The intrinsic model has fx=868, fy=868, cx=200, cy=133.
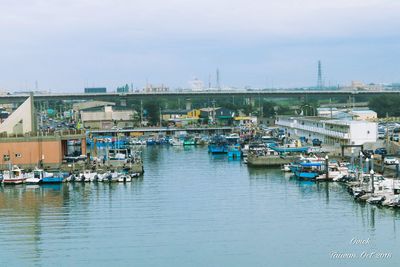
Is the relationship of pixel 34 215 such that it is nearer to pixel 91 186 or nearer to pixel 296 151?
pixel 91 186

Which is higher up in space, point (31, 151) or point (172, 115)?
point (172, 115)

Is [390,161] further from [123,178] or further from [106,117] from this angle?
[106,117]

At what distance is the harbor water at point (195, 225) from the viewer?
7699 millimetres

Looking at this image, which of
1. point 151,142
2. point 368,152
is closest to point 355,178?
point 368,152

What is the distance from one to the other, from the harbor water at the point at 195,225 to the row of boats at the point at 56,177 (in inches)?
10.4

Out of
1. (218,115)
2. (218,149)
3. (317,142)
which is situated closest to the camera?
(317,142)

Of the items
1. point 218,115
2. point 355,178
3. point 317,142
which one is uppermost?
point 218,115

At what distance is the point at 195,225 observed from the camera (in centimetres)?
918

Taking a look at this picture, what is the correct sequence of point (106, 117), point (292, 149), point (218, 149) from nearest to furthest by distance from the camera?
point (292, 149)
point (218, 149)
point (106, 117)

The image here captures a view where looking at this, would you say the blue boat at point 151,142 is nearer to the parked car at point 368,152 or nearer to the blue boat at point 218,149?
Answer: the blue boat at point 218,149

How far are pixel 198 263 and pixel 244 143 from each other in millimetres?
11830

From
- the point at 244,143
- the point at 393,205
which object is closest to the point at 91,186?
the point at 393,205

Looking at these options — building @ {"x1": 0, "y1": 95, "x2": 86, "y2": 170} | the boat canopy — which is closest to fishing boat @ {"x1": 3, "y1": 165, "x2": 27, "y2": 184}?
building @ {"x1": 0, "y1": 95, "x2": 86, "y2": 170}

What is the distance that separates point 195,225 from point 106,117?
64.4 feet
